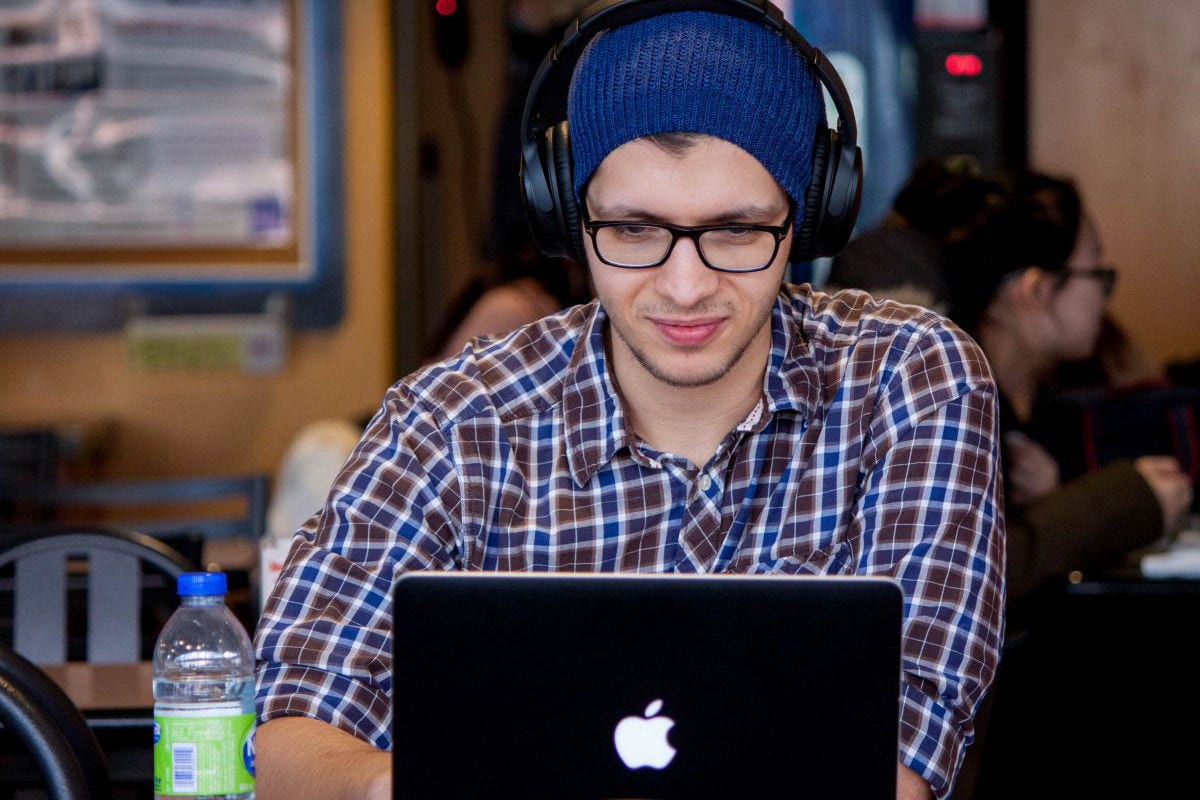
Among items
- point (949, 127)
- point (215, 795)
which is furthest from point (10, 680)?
point (949, 127)

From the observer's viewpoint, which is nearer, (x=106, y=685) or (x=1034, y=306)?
(x=106, y=685)

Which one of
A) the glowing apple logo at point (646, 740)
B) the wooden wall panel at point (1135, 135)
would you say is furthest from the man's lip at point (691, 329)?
the wooden wall panel at point (1135, 135)

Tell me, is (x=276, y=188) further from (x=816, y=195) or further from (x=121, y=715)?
(x=816, y=195)

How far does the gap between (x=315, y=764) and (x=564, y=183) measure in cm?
61

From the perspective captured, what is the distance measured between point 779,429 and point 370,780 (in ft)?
1.91

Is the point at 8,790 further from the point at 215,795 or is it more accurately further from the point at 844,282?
the point at 844,282

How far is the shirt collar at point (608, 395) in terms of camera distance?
1.51m

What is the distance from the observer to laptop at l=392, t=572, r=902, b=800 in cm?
96

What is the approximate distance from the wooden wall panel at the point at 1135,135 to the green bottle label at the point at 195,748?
3904mm

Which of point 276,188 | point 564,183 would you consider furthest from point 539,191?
point 276,188

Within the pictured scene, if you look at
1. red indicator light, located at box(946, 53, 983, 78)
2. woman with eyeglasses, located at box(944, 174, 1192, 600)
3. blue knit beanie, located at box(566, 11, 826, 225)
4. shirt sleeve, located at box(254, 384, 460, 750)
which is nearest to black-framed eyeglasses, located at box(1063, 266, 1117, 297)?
woman with eyeglasses, located at box(944, 174, 1192, 600)

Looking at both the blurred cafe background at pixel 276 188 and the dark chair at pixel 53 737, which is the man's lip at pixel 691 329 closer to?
the dark chair at pixel 53 737

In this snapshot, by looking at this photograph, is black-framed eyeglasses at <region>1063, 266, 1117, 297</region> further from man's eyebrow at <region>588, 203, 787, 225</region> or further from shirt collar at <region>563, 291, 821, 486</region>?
man's eyebrow at <region>588, 203, 787, 225</region>

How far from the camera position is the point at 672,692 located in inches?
37.8
